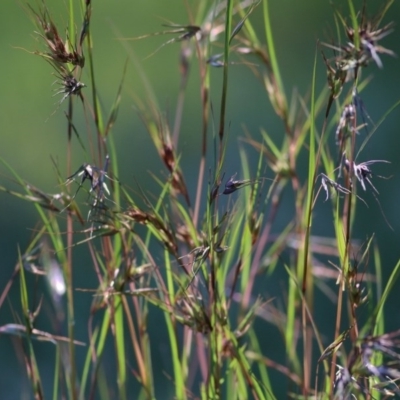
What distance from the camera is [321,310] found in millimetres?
1990

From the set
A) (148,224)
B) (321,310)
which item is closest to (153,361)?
(321,310)

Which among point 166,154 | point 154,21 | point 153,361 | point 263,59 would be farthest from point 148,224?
point 154,21

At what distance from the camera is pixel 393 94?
2.41 metres

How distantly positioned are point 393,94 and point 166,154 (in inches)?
68.0

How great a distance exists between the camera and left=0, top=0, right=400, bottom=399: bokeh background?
81.4 inches

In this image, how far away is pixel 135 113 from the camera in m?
2.50

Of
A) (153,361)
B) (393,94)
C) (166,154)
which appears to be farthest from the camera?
(393,94)

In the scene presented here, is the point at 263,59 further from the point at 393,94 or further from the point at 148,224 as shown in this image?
the point at 393,94

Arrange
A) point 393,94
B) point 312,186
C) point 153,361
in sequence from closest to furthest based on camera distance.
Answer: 1. point 312,186
2. point 153,361
3. point 393,94

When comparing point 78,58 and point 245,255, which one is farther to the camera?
point 245,255

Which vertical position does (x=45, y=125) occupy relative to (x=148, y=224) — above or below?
below

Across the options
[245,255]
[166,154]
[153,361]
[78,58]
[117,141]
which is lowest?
[153,361]

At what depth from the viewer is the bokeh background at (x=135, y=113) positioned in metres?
2.07

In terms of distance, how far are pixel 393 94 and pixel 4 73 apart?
1.25m
